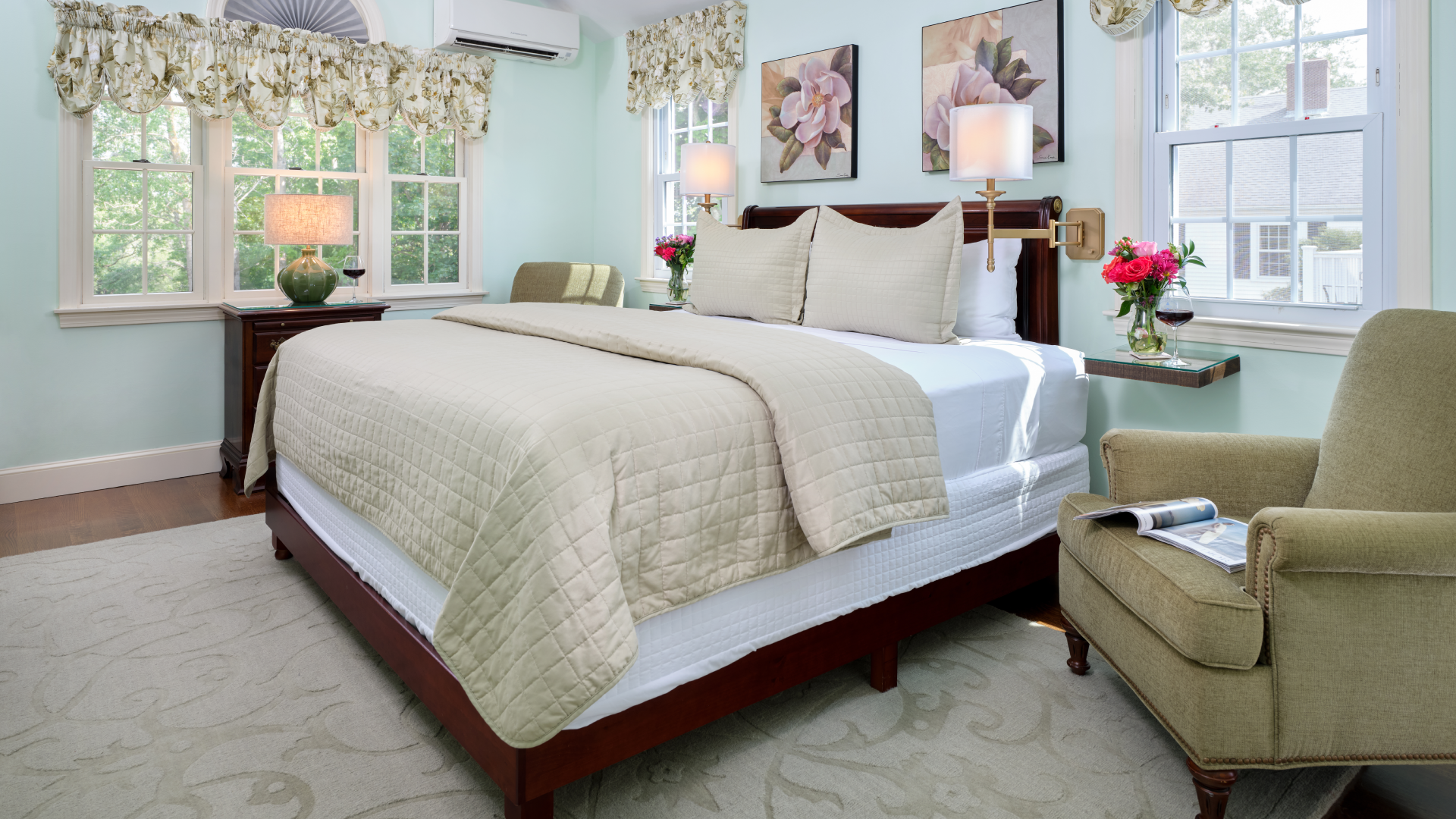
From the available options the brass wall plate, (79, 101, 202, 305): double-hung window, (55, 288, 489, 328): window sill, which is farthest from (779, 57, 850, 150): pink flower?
(55, 288, 489, 328): window sill

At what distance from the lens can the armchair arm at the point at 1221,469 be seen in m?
2.08

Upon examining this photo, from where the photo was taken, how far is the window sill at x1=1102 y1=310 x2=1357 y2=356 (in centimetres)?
254

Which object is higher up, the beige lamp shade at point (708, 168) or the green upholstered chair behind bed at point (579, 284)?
the beige lamp shade at point (708, 168)

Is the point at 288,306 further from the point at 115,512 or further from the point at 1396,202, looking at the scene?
the point at 1396,202

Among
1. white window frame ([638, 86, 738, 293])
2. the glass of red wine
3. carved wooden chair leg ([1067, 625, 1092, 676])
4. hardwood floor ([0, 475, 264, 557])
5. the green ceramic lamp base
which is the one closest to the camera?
carved wooden chair leg ([1067, 625, 1092, 676])

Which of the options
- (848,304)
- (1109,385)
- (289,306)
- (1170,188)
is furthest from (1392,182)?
(289,306)

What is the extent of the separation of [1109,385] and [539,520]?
2281mm

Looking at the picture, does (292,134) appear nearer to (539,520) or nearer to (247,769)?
(247,769)

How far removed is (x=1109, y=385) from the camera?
3.06m

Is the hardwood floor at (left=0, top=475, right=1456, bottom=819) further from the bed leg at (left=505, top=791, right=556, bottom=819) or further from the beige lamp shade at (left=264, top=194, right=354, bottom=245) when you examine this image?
the bed leg at (left=505, top=791, right=556, bottom=819)

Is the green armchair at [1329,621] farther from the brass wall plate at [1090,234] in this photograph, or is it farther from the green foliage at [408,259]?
the green foliage at [408,259]

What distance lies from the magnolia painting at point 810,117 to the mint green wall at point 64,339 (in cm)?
167

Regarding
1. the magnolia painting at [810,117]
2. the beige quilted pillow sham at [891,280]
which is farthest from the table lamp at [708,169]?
the beige quilted pillow sham at [891,280]

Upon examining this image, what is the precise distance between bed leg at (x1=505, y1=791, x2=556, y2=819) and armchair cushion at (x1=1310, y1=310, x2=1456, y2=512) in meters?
1.72
